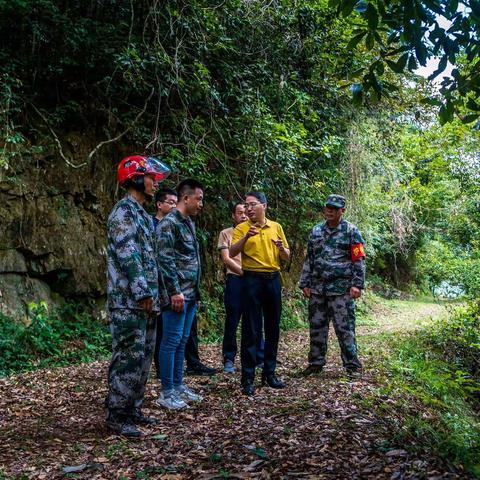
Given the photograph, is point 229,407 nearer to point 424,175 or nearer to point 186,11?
point 186,11

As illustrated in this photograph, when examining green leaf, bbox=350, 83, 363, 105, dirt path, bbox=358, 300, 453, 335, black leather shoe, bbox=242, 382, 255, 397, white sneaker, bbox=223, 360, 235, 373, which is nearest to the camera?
green leaf, bbox=350, 83, 363, 105

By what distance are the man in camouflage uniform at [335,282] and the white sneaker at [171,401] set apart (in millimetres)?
1981

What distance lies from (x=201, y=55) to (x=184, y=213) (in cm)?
493

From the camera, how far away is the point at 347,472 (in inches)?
127

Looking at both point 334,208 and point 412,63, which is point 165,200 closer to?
point 334,208

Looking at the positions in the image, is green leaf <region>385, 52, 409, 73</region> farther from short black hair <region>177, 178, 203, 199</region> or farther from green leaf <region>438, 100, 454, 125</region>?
short black hair <region>177, 178, 203, 199</region>

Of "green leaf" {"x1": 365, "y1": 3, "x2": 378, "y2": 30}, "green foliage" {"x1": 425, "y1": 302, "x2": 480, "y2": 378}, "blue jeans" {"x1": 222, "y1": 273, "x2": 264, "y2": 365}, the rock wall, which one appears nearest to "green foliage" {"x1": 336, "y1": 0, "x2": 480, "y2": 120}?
"green leaf" {"x1": 365, "y1": 3, "x2": 378, "y2": 30}

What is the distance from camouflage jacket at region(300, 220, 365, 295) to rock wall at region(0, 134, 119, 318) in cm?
400

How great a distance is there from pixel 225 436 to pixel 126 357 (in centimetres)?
98

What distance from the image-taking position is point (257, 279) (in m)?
5.22

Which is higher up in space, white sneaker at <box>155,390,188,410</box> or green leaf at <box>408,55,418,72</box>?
green leaf at <box>408,55,418,72</box>

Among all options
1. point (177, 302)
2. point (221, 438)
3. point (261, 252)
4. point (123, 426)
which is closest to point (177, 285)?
point (177, 302)

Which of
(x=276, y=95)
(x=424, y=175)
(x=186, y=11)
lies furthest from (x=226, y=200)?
(x=424, y=175)

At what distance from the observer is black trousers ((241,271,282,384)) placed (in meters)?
5.14
